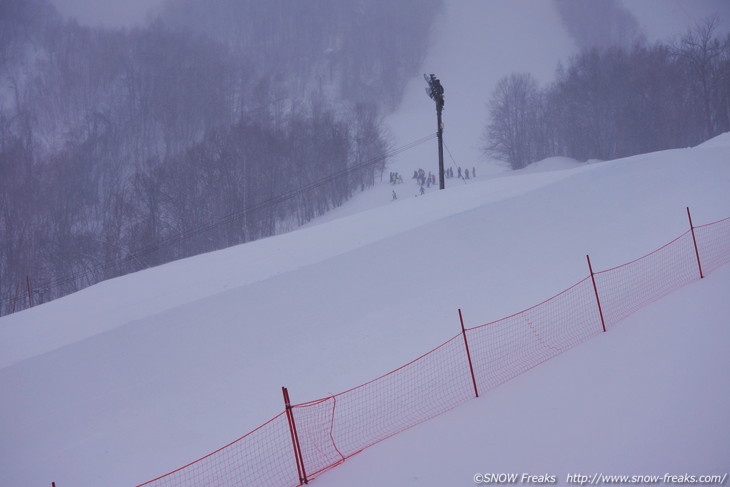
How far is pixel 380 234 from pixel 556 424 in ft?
29.9

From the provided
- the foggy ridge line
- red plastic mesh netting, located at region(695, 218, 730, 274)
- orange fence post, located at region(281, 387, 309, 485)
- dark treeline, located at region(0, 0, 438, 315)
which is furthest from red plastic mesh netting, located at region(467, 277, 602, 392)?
dark treeline, located at region(0, 0, 438, 315)

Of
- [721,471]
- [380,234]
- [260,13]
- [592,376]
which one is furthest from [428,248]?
[260,13]

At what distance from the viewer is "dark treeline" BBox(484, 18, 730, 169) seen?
153 feet

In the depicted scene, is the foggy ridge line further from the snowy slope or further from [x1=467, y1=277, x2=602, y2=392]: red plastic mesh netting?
[x1=467, y1=277, x2=602, y2=392]: red plastic mesh netting

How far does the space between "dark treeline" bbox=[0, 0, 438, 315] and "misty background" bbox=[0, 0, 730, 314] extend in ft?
0.83

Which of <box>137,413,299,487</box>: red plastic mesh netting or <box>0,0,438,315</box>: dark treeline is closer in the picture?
<box>137,413,299,487</box>: red plastic mesh netting

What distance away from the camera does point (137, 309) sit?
10812mm

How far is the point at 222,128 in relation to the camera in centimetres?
5544

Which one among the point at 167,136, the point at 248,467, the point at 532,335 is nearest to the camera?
the point at 248,467

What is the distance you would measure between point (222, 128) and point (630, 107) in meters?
49.5

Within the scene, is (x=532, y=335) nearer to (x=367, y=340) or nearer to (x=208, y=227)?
(x=367, y=340)

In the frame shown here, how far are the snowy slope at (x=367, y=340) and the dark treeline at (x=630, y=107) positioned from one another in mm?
36451

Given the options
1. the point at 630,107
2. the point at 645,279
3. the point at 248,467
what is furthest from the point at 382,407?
the point at 630,107

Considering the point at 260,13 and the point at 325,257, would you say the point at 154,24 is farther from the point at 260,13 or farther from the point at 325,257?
the point at 325,257
